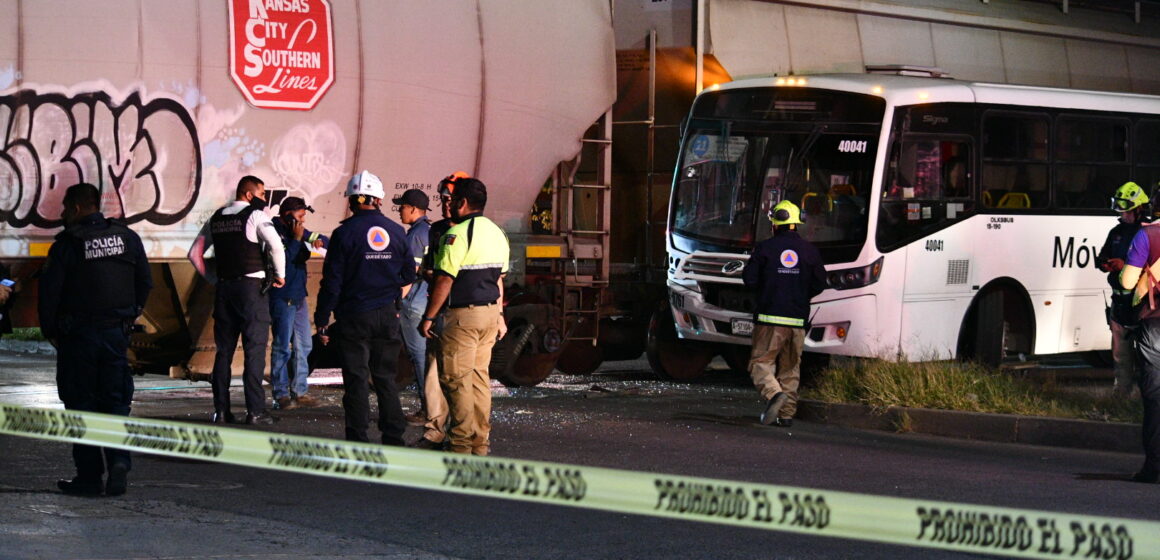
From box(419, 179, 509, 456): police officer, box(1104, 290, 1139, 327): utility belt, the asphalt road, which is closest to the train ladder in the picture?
the asphalt road

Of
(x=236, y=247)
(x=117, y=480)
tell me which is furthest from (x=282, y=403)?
(x=117, y=480)

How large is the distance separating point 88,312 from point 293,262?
175 inches

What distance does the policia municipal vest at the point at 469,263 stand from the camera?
10.2 meters

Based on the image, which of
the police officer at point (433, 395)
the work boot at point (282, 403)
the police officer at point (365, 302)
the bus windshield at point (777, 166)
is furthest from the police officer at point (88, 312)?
the bus windshield at point (777, 166)

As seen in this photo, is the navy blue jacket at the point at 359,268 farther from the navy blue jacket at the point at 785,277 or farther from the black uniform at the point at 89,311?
the navy blue jacket at the point at 785,277

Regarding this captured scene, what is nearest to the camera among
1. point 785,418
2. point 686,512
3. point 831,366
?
point 686,512

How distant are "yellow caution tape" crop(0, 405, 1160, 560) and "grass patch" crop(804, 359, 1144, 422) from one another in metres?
7.13

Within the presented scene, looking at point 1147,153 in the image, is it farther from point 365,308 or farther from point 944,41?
point 365,308

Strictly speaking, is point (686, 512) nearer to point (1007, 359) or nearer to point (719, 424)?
point (719, 424)

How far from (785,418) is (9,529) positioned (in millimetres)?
6650

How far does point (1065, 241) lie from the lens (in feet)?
55.0

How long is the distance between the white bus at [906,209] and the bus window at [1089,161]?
0.07 ft

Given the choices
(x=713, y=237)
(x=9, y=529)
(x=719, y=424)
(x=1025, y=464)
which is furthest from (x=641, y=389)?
(x=9, y=529)

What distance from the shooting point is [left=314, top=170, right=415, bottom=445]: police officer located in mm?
10445
